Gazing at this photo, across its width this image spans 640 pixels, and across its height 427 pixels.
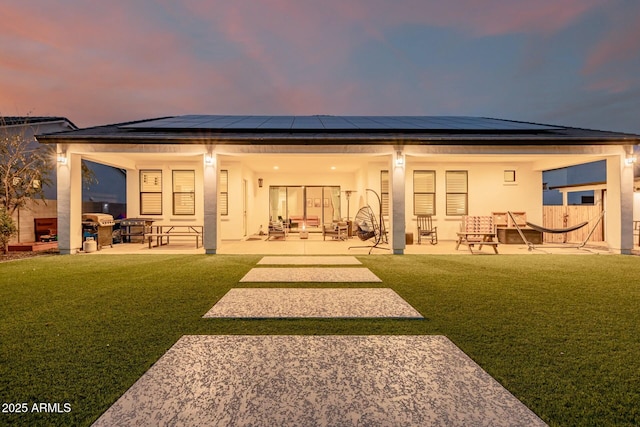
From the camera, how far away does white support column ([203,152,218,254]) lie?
7680mm

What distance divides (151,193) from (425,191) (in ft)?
33.5

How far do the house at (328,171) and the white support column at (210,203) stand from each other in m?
0.03

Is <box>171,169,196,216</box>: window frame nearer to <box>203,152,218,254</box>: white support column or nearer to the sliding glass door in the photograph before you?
<box>203,152,218,254</box>: white support column

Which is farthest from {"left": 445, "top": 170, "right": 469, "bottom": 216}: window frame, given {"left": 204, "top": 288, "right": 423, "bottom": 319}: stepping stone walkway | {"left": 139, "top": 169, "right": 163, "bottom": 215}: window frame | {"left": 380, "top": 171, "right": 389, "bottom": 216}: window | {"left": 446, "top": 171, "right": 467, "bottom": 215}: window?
{"left": 139, "top": 169, "right": 163, "bottom": 215}: window frame

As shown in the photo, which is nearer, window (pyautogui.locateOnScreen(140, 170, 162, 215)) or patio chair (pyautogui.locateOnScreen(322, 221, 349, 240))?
patio chair (pyautogui.locateOnScreen(322, 221, 349, 240))

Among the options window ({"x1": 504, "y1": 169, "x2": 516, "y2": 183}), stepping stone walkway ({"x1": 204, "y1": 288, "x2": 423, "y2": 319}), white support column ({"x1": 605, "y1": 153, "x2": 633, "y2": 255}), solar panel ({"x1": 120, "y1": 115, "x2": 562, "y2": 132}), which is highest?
solar panel ({"x1": 120, "y1": 115, "x2": 562, "y2": 132})

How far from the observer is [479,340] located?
253cm

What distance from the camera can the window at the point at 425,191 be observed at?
435 inches

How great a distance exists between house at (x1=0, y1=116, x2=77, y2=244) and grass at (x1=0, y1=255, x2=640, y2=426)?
4.51 meters

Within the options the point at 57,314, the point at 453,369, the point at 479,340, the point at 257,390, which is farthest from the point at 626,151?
the point at 57,314

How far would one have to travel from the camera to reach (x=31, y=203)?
941 cm

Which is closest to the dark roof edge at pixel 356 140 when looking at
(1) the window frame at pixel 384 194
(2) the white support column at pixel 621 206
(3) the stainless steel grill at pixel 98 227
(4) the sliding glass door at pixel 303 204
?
(2) the white support column at pixel 621 206

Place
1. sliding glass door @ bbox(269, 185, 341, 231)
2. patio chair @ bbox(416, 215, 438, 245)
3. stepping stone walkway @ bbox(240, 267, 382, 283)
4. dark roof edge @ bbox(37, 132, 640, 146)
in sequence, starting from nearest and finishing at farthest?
1. stepping stone walkway @ bbox(240, 267, 382, 283)
2. dark roof edge @ bbox(37, 132, 640, 146)
3. patio chair @ bbox(416, 215, 438, 245)
4. sliding glass door @ bbox(269, 185, 341, 231)

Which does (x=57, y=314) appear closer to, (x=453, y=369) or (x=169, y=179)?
(x=453, y=369)
